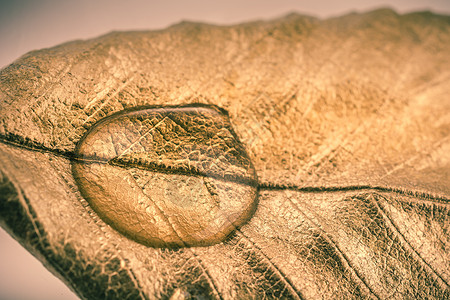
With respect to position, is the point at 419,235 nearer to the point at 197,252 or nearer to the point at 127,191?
the point at 197,252

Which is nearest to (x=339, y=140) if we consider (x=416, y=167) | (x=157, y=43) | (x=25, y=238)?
(x=416, y=167)

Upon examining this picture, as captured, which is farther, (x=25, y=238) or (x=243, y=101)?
(x=243, y=101)

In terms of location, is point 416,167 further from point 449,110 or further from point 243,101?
point 243,101

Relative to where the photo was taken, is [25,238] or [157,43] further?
[157,43]

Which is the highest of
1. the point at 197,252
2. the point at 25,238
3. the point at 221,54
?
the point at 221,54

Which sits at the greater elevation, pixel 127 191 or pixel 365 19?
pixel 365 19

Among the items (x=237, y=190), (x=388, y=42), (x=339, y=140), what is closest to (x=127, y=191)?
(x=237, y=190)

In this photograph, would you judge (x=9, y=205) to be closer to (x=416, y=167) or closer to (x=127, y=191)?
(x=127, y=191)
